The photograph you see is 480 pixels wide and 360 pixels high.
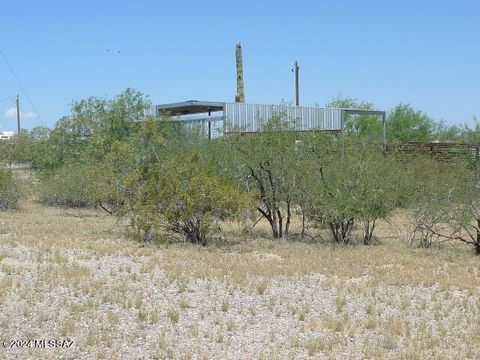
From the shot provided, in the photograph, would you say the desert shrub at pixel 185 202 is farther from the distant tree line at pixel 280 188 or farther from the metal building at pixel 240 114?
the metal building at pixel 240 114

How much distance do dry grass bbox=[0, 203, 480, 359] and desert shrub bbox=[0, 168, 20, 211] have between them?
764 centimetres

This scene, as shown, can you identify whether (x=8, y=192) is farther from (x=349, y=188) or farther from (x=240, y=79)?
(x=240, y=79)

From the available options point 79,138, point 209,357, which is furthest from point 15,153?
point 209,357

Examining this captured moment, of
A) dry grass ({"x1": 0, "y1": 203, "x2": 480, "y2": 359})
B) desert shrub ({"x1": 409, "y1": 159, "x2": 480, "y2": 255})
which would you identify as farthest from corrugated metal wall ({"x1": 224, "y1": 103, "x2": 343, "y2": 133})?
dry grass ({"x1": 0, "y1": 203, "x2": 480, "y2": 359})

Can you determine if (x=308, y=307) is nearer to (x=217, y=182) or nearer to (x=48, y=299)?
(x=48, y=299)

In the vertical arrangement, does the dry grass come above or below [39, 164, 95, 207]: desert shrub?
below

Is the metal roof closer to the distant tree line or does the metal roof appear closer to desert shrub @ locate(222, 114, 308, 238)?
the distant tree line

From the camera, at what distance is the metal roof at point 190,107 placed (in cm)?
2716

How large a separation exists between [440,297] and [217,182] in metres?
6.13

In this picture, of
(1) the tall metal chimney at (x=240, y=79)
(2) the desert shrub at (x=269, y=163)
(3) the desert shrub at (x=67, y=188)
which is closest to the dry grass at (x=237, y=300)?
(2) the desert shrub at (x=269, y=163)

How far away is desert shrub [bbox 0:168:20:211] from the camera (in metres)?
21.2

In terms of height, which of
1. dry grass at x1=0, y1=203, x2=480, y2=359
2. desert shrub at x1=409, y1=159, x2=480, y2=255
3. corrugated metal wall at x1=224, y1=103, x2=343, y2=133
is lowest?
dry grass at x1=0, y1=203, x2=480, y2=359

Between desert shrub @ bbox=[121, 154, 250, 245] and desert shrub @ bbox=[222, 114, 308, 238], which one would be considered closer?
desert shrub @ bbox=[121, 154, 250, 245]

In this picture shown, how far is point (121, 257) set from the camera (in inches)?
484
